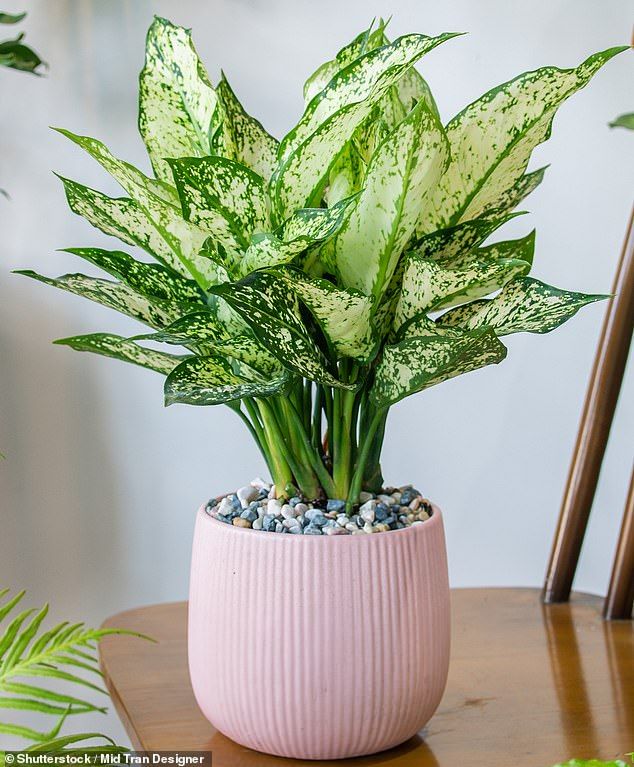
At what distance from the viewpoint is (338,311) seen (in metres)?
0.49

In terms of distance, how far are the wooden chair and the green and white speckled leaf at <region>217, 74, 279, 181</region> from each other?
34 cm

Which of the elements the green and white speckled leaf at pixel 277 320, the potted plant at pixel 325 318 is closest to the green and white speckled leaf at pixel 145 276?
the potted plant at pixel 325 318

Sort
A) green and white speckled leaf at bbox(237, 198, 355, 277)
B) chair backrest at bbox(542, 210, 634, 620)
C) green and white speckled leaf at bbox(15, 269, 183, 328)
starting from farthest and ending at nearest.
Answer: chair backrest at bbox(542, 210, 634, 620) < green and white speckled leaf at bbox(15, 269, 183, 328) < green and white speckled leaf at bbox(237, 198, 355, 277)

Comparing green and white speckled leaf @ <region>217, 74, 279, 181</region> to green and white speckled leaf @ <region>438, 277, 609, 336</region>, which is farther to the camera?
green and white speckled leaf @ <region>217, 74, 279, 181</region>

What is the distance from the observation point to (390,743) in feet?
1.83

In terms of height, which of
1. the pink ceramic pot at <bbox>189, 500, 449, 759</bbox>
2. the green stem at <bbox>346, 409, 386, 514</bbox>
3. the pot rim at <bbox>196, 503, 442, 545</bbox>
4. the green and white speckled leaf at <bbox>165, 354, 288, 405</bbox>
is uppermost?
the green and white speckled leaf at <bbox>165, 354, 288, 405</bbox>

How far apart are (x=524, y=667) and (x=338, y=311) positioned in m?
0.41

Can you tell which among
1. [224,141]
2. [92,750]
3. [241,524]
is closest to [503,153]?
[224,141]

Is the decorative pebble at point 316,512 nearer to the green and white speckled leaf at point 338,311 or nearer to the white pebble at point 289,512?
the white pebble at point 289,512

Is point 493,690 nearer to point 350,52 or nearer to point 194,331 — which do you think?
point 194,331

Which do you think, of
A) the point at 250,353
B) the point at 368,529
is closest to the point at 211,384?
the point at 250,353

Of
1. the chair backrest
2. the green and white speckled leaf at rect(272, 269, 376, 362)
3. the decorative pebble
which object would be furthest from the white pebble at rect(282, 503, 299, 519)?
the chair backrest

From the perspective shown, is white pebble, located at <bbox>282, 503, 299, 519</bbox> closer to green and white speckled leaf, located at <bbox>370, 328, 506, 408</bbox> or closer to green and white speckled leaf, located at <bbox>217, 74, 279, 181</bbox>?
green and white speckled leaf, located at <bbox>370, 328, 506, 408</bbox>

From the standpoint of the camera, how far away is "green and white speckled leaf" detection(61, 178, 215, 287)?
21.0 inches
